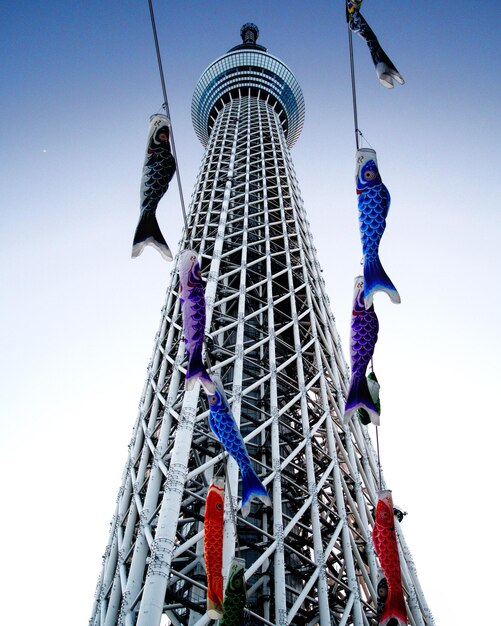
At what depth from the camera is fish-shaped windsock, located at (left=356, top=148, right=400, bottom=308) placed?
11732mm

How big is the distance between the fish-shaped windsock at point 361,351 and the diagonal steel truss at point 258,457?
152 inches

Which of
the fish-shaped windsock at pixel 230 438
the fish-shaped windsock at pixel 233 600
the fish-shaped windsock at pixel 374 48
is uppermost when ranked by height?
the fish-shaped windsock at pixel 374 48

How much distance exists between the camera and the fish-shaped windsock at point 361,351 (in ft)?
42.8

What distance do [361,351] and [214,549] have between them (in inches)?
218

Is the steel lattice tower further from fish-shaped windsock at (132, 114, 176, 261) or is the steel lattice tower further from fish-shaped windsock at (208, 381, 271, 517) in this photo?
fish-shaped windsock at (132, 114, 176, 261)

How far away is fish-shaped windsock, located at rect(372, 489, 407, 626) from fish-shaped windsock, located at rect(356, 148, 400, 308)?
5.85 metres

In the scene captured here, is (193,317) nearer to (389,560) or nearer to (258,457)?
(389,560)

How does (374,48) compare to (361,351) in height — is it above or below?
above

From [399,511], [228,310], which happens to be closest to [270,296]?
[228,310]

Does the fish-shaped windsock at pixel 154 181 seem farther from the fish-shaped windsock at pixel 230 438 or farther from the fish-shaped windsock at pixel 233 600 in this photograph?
the fish-shaped windsock at pixel 233 600

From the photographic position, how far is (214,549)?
43.0ft

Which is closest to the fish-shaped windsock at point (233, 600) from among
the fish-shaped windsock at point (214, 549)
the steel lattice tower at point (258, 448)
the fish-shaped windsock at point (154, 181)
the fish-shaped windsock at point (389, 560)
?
the fish-shaped windsock at point (214, 549)

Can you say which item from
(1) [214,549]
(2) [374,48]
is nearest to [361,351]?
(1) [214,549]

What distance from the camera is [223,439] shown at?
14.7m
